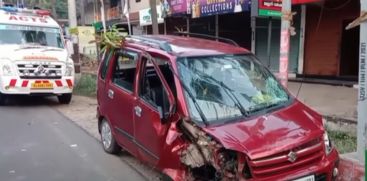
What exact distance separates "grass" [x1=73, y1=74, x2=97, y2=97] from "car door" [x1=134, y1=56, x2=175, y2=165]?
939cm

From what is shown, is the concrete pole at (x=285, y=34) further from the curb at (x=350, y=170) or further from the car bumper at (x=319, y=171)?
the car bumper at (x=319, y=171)

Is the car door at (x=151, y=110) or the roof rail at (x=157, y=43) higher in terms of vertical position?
the roof rail at (x=157, y=43)

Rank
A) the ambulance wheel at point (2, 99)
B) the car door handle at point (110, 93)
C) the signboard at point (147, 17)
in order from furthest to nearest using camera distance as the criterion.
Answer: the signboard at point (147, 17) < the ambulance wheel at point (2, 99) < the car door handle at point (110, 93)

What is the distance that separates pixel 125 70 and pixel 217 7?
1066 centimetres

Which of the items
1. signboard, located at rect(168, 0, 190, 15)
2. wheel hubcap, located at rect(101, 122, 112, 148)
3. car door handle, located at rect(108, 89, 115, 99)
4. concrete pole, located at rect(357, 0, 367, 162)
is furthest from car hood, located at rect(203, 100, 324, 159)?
signboard, located at rect(168, 0, 190, 15)

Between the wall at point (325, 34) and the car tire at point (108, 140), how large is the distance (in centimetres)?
996

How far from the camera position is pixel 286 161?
4137 millimetres

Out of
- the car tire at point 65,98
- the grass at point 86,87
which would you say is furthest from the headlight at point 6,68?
the grass at point 86,87

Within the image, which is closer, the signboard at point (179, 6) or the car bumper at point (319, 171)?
the car bumper at point (319, 171)

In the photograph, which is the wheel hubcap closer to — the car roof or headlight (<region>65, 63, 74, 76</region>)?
the car roof

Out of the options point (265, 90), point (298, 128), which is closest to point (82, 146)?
point (265, 90)

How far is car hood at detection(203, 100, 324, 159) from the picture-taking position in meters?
4.08

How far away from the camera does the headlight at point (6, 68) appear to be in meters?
11.9

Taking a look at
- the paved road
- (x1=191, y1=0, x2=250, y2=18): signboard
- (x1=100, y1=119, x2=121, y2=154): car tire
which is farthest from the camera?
(x1=191, y1=0, x2=250, y2=18): signboard
